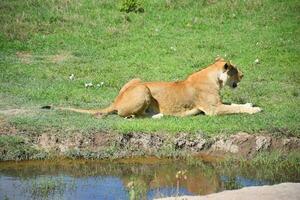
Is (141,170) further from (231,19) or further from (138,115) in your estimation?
(231,19)

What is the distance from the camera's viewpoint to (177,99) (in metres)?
13.5

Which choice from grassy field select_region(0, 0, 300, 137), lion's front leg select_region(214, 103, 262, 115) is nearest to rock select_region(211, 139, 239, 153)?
grassy field select_region(0, 0, 300, 137)

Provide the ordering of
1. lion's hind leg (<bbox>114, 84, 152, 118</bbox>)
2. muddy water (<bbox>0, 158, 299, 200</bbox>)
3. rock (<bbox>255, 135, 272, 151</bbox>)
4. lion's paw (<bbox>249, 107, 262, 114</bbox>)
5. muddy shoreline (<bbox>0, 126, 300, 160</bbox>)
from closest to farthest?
muddy water (<bbox>0, 158, 299, 200</bbox>) → muddy shoreline (<bbox>0, 126, 300, 160</bbox>) → rock (<bbox>255, 135, 272, 151</bbox>) → lion's hind leg (<bbox>114, 84, 152, 118</bbox>) → lion's paw (<bbox>249, 107, 262, 114</bbox>)

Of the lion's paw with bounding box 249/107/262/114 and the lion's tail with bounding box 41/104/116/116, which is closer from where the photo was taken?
the lion's tail with bounding box 41/104/116/116

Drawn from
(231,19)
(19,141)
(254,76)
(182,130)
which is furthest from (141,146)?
(231,19)

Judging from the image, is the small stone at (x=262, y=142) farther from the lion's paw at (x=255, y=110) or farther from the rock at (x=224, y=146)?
the lion's paw at (x=255, y=110)

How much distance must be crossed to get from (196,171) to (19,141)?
288 cm

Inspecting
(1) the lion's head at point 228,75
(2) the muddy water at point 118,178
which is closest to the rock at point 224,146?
(2) the muddy water at point 118,178

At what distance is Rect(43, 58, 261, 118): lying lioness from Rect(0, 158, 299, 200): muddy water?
1.77m

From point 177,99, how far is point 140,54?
536 centimetres

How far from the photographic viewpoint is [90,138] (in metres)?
12.1

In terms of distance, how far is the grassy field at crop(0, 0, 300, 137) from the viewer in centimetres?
1288

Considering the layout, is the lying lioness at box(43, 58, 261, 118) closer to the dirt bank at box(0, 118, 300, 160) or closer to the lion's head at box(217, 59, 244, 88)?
the lion's head at box(217, 59, 244, 88)

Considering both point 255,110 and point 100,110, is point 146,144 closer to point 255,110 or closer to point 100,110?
point 100,110
